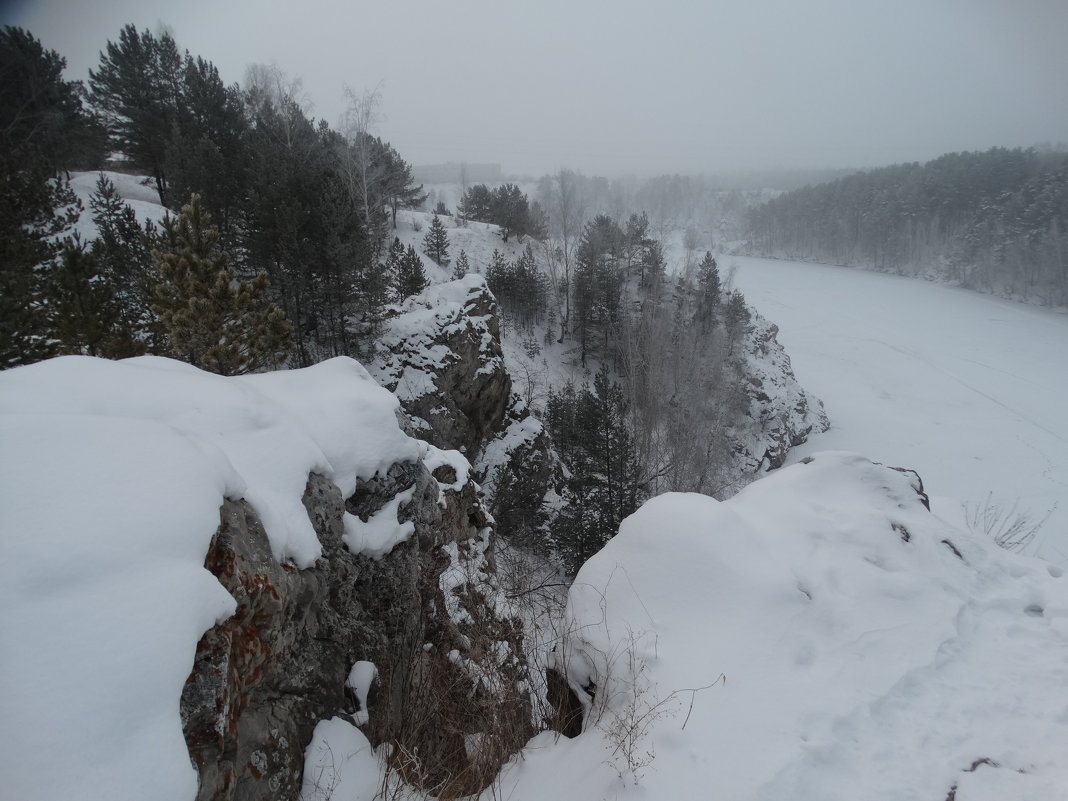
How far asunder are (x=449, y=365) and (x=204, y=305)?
8939mm

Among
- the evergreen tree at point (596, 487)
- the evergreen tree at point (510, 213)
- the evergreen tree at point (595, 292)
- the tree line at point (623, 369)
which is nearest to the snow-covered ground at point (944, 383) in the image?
the tree line at point (623, 369)

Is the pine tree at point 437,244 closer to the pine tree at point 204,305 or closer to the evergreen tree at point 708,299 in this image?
the evergreen tree at point 708,299

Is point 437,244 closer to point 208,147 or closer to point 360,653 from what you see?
point 208,147

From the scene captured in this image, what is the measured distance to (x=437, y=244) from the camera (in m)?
34.8

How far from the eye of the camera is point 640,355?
31.9 m

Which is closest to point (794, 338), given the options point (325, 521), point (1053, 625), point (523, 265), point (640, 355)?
point (640, 355)

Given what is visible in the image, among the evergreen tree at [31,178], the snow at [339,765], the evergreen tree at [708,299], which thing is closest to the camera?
the snow at [339,765]

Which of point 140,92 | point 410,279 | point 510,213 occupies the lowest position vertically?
point 410,279

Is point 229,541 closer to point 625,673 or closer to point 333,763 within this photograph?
point 333,763

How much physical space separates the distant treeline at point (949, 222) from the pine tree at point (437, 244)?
6051 centimetres

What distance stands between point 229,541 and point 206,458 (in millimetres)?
618

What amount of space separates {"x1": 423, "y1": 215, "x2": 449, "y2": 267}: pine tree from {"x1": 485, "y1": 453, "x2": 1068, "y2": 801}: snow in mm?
33002

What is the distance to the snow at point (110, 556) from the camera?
201 centimetres

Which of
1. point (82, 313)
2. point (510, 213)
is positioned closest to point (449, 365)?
point (82, 313)
